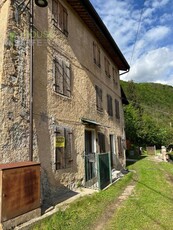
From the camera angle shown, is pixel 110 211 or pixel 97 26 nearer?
pixel 110 211

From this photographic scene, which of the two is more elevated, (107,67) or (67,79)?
(107,67)

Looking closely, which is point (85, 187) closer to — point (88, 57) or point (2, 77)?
point (2, 77)

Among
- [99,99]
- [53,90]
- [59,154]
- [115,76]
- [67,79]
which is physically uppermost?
[115,76]

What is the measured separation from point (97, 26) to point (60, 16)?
278 cm

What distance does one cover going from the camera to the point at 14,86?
16.5 feet

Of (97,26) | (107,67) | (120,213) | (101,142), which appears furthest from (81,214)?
(107,67)

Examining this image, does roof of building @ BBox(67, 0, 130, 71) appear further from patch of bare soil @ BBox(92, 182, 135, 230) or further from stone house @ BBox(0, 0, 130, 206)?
patch of bare soil @ BBox(92, 182, 135, 230)

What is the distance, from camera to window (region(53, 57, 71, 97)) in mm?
6832

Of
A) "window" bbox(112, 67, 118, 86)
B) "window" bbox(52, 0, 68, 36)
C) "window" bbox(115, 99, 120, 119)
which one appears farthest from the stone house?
"window" bbox(112, 67, 118, 86)

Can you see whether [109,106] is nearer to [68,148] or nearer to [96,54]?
[96,54]

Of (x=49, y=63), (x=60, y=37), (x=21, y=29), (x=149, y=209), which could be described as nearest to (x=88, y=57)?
(x=60, y=37)

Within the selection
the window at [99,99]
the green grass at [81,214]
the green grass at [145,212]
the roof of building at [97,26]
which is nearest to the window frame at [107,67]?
the roof of building at [97,26]

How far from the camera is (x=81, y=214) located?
15.9 ft

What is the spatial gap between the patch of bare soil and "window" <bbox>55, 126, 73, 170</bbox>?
1.94 meters
